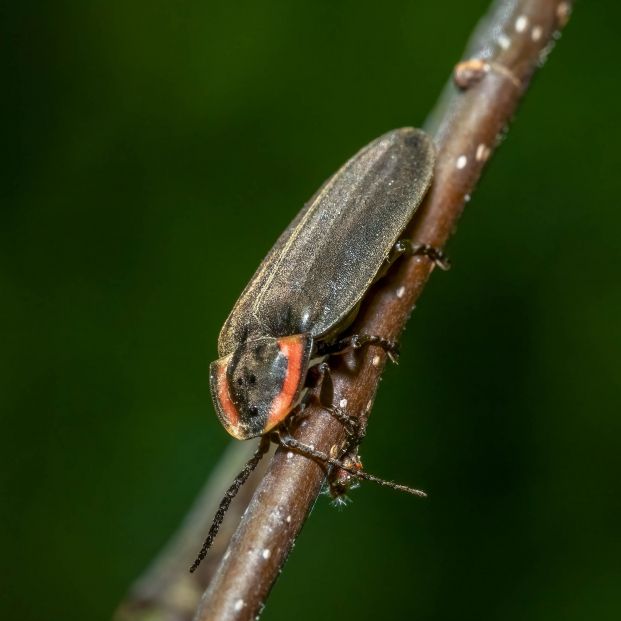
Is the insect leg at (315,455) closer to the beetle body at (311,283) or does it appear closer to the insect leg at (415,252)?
the beetle body at (311,283)

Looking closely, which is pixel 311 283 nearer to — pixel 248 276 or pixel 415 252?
pixel 415 252

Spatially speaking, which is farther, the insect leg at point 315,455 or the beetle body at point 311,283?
the beetle body at point 311,283

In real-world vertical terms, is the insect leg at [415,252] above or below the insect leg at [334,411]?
above

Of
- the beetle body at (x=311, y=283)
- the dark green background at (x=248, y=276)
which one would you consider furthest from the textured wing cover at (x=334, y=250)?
the dark green background at (x=248, y=276)

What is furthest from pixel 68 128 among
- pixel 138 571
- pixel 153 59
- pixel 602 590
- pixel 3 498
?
pixel 602 590

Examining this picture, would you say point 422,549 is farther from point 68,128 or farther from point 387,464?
point 68,128

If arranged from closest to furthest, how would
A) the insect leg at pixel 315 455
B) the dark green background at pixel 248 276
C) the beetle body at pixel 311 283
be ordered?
the insect leg at pixel 315 455
the beetle body at pixel 311 283
the dark green background at pixel 248 276

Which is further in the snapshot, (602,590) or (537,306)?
(537,306)

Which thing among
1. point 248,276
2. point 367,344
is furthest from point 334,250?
point 248,276
